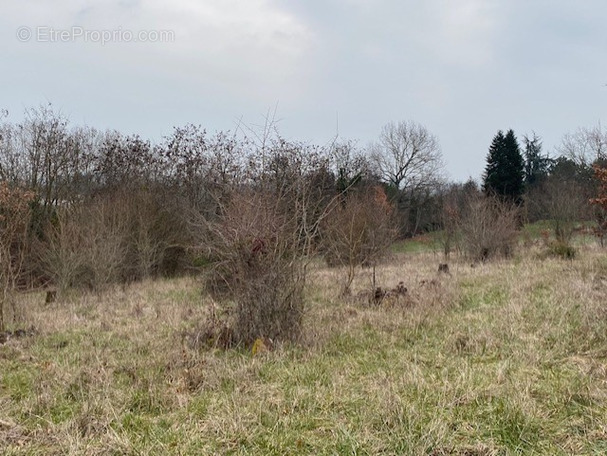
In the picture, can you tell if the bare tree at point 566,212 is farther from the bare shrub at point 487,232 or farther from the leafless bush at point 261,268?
the leafless bush at point 261,268

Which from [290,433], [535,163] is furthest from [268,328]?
[535,163]

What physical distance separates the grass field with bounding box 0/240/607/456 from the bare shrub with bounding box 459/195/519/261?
8863 millimetres

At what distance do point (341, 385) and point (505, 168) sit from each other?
122 ft

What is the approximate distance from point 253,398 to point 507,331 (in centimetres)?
351

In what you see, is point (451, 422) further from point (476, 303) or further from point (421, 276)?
point (421, 276)

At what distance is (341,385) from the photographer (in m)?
4.29

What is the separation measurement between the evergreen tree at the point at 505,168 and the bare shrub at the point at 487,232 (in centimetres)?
2041

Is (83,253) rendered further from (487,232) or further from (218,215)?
(487,232)

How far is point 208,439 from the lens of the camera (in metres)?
3.31

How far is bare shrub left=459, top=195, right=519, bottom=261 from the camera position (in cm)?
1686

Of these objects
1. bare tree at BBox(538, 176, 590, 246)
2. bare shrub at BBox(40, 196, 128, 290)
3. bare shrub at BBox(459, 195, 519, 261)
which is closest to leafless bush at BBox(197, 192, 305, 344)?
bare shrub at BBox(40, 196, 128, 290)

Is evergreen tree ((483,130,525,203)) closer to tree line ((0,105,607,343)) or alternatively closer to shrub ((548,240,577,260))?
tree line ((0,105,607,343))

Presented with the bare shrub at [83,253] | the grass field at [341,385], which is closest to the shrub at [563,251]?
the grass field at [341,385]

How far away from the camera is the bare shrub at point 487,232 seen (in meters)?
16.9
